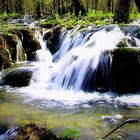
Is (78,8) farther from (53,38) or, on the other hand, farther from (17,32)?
(17,32)

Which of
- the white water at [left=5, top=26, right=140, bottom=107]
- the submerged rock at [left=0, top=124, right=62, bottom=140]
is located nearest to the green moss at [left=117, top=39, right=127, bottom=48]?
the white water at [left=5, top=26, right=140, bottom=107]

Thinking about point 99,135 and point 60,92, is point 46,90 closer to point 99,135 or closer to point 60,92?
point 60,92

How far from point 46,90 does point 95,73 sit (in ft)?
5.39

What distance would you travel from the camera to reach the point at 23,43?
655 inches

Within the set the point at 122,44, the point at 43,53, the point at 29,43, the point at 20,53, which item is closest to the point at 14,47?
the point at 20,53

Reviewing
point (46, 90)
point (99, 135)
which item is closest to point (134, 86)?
point (46, 90)

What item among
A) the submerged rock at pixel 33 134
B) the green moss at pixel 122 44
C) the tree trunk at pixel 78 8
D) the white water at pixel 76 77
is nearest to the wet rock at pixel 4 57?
the white water at pixel 76 77

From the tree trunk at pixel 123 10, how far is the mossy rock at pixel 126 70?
586 cm

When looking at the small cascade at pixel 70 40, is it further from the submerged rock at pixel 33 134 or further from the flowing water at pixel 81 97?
the submerged rock at pixel 33 134

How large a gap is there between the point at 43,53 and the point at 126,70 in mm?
6359

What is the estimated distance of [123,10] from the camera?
54.5ft

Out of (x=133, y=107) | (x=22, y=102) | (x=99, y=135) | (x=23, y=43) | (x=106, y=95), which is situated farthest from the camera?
(x=23, y=43)

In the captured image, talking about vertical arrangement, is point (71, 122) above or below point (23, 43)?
below

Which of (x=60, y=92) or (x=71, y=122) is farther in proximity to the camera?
(x=60, y=92)
